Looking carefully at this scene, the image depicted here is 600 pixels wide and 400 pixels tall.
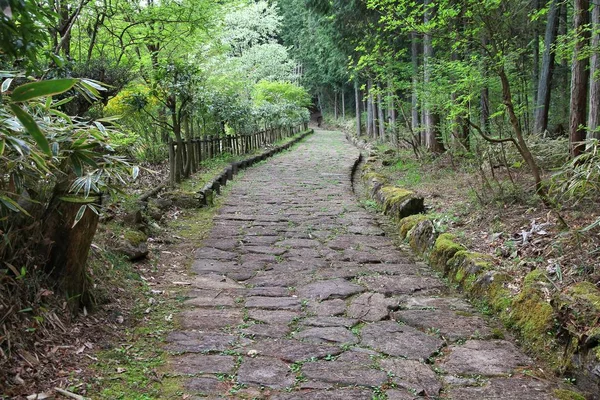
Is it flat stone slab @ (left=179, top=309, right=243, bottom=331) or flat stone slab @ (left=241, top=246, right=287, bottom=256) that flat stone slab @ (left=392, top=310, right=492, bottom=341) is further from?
flat stone slab @ (left=241, top=246, right=287, bottom=256)

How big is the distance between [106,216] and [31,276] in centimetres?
221

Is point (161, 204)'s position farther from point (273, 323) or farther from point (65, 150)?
point (65, 150)

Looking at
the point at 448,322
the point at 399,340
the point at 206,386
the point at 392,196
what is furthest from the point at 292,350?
the point at 392,196

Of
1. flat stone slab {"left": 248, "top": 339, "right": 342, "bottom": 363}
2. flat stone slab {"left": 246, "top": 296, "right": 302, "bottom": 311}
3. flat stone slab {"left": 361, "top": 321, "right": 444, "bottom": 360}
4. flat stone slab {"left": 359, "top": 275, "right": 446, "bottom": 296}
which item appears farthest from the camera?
flat stone slab {"left": 359, "top": 275, "right": 446, "bottom": 296}

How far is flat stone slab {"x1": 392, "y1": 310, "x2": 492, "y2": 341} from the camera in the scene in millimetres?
3672

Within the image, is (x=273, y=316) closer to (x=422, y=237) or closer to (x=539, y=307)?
(x=539, y=307)

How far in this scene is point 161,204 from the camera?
24.1 feet

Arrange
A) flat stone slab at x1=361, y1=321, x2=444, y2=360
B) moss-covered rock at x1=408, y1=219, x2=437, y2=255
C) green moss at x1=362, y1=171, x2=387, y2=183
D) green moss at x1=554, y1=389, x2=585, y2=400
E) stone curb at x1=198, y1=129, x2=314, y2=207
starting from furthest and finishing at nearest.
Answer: green moss at x1=362, y1=171, x2=387, y2=183 → stone curb at x1=198, y1=129, x2=314, y2=207 → moss-covered rock at x1=408, y1=219, x2=437, y2=255 → flat stone slab at x1=361, y1=321, x2=444, y2=360 → green moss at x1=554, y1=389, x2=585, y2=400

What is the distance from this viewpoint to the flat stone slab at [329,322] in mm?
3805

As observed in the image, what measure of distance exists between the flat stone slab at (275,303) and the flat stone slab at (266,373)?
96 centimetres

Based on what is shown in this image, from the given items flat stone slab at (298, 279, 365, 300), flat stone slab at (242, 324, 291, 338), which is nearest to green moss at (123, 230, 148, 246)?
flat stone slab at (298, 279, 365, 300)

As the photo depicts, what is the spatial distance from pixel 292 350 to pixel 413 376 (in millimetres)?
846

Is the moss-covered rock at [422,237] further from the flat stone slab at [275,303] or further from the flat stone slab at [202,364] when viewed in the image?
the flat stone slab at [202,364]

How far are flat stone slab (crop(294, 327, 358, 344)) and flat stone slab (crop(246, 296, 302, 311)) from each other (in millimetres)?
481
